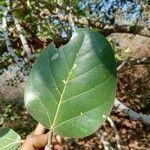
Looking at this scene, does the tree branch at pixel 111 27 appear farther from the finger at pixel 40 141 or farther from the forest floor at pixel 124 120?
the finger at pixel 40 141

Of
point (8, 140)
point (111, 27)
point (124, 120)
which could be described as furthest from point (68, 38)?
point (124, 120)

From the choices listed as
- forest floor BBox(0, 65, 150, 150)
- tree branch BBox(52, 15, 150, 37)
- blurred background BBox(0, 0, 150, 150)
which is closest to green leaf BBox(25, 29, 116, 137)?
blurred background BBox(0, 0, 150, 150)

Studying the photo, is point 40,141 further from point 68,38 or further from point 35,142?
A: point 68,38

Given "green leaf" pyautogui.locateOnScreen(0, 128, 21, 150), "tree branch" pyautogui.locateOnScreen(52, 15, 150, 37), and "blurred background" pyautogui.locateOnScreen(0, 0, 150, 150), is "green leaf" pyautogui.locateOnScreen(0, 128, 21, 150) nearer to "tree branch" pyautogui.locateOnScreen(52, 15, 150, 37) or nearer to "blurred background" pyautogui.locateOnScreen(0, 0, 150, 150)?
"blurred background" pyautogui.locateOnScreen(0, 0, 150, 150)

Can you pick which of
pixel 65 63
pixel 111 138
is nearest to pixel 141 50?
pixel 111 138

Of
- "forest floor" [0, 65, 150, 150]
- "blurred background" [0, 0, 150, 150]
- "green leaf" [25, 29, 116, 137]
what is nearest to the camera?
"green leaf" [25, 29, 116, 137]

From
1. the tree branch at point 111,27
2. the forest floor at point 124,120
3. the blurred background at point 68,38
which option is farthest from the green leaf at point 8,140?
the forest floor at point 124,120
